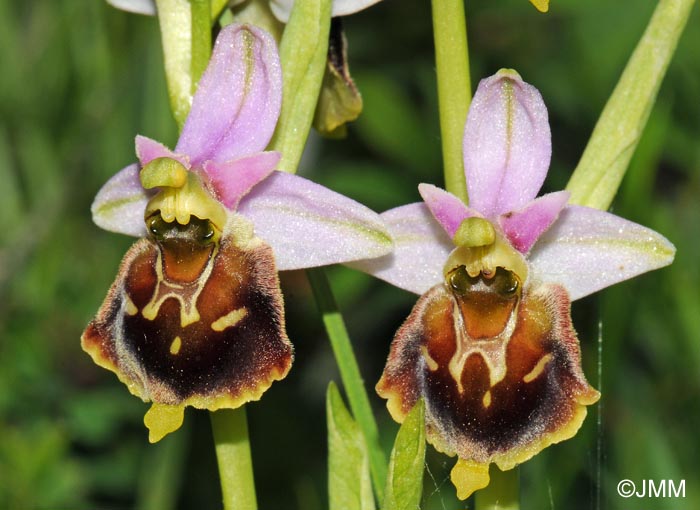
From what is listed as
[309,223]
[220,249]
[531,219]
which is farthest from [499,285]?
[220,249]

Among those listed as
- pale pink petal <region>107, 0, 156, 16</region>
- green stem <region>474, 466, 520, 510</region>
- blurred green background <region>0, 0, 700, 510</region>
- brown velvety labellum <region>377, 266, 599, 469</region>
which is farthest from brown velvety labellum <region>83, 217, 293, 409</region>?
blurred green background <region>0, 0, 700, 510</region>

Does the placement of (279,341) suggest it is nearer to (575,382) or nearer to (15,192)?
(575,382)

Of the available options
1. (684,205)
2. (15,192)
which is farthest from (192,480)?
(684,205)

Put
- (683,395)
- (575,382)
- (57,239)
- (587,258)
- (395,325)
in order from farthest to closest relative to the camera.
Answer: (395,325), (57,239), (683,395), (587,258), (575,382)

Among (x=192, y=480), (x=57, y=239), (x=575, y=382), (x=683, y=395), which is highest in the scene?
(x=575, y=382)

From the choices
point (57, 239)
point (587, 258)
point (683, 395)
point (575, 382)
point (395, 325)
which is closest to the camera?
point (575, 382)

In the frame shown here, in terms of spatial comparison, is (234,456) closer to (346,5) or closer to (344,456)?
(344,456)
